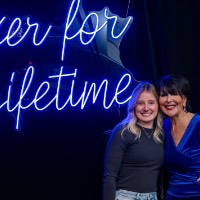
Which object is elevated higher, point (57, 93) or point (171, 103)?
point (57, 93)

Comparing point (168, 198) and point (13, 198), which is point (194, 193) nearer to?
point (168, 198)

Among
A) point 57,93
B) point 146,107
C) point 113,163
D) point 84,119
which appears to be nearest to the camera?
point 113,163

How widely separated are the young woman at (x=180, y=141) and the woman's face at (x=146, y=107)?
98 millimetres

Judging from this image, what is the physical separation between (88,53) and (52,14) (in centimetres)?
54

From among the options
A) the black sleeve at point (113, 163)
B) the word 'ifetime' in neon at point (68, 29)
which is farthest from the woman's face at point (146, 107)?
the word 'ifetime' in neon at point (68, 29)

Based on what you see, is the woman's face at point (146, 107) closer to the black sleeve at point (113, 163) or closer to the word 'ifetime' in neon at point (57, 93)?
the black sleeve at point (113, 163)

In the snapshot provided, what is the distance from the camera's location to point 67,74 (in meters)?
3.06

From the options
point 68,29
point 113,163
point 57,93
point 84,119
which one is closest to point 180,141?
point 113,163

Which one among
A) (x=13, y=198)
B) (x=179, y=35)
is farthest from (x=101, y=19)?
(x=13, y=198)

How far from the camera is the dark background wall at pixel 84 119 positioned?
3.21m

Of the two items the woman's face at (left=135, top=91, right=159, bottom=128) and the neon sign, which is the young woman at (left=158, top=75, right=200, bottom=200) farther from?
the neon sign

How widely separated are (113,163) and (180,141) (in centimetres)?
59

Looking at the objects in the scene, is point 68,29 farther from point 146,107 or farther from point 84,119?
point 146,107

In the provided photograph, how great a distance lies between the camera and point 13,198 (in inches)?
128
